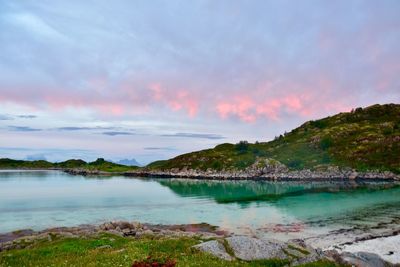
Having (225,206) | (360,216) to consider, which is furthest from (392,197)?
(225,206)

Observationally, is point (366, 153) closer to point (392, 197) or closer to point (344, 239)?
point (392, 197)

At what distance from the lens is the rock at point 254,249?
90.9 ft

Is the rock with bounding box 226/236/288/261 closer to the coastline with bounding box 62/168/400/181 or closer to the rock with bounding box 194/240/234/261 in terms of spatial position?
the rock with bounding box 194/240/234/261

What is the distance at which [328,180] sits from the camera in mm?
162875

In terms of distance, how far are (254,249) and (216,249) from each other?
127 inches

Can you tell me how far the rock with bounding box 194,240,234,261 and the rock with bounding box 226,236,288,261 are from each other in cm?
93

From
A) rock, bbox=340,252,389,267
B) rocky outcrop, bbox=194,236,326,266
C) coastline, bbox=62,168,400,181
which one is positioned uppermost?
coastline, bbox=62,168,400,181

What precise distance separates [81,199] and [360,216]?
248ft

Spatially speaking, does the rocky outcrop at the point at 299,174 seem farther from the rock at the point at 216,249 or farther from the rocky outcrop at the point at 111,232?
the rock at the point at 216,249

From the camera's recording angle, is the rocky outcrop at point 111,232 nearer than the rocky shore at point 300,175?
Yes

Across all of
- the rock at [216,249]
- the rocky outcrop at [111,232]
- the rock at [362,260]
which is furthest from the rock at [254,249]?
the rocky outcrop at [111,232]

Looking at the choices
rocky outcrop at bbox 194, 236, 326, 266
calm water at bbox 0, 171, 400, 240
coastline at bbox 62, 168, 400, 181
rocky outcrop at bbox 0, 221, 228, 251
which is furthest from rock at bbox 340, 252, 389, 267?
coastline at bbox 62, 168, 400, 181

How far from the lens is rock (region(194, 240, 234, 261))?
26472 millimetres

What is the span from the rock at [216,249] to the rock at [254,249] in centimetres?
93
